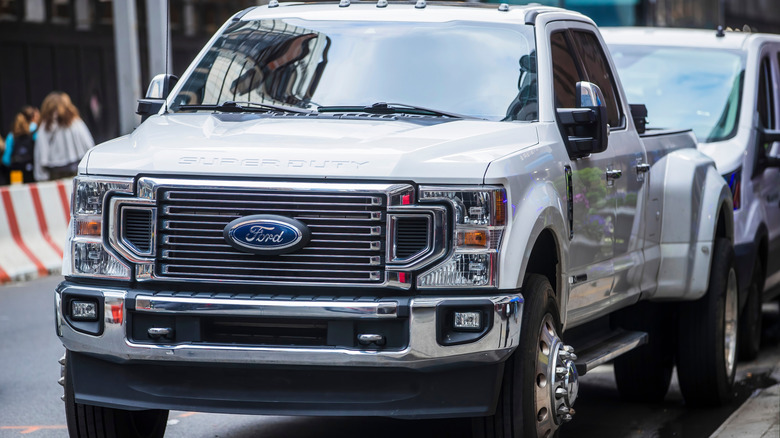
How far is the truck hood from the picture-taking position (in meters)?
5.18

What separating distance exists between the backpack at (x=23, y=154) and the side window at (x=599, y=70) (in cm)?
1310

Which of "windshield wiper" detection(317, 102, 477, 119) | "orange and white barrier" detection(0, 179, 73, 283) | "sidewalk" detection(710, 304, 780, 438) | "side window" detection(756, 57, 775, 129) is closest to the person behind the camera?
"windshield wiper" detection(317, 102, 477, 119)

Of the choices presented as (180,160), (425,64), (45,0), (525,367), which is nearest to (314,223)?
(180,160)

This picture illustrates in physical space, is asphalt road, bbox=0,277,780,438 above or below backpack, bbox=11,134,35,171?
above

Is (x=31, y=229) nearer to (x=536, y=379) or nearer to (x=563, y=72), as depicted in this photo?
(x=563, y=72)

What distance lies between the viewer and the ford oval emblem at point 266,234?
17.0 feet

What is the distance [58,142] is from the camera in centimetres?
1791

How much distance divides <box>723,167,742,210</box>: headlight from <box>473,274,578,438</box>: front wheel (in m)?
3.64

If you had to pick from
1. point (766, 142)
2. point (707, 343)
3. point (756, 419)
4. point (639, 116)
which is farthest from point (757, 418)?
point (766, 142)

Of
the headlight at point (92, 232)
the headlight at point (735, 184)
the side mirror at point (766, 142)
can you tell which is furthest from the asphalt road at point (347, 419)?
the headlight at point (92, 232)

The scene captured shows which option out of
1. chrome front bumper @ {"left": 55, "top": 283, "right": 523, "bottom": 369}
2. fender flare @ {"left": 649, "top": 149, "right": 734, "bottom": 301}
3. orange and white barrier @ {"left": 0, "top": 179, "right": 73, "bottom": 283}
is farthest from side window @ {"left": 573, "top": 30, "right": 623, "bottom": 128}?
orange and white barrier @ {"left": 0, "top": 179, "right": 73, "bottom": 283}

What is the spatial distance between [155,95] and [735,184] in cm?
414

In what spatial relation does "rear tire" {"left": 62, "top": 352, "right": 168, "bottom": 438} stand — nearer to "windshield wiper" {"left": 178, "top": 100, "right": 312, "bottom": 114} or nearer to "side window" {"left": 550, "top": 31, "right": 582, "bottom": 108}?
"windshield wiper" {"left": 178, "top": 100, "right": 312, "bottom": 114}

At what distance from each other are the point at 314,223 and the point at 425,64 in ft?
4.79
